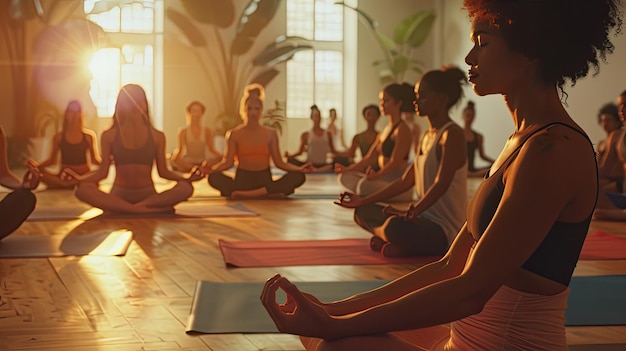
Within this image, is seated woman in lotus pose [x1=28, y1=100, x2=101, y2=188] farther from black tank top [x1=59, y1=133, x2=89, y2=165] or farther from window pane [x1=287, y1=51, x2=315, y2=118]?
window pane [x1=287, y1=51, x2=315, y2=118]

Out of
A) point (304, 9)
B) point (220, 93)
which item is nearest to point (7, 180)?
point (220, 93)

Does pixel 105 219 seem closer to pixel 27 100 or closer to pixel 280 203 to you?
pixel 280 203

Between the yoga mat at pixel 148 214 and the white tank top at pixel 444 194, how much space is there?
6.74ft

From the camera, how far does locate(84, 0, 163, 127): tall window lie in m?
13.2

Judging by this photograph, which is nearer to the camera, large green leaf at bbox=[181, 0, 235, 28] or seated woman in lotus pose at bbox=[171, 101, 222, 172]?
seated woman in lotus pose at bbox=[171, 101, 222, 172]

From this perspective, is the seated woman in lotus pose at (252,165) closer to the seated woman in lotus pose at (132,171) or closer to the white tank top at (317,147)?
the seated woman in lotus pose at (132,171)

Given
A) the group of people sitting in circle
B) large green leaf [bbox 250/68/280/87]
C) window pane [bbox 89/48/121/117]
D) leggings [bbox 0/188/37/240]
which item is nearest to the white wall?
large green leaf [bbox 250/68/280/87]

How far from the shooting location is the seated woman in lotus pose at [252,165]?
7.04 m

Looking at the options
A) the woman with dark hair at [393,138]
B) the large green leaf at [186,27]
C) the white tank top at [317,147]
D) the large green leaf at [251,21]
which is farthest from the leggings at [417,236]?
the large green leaf at [186,27]

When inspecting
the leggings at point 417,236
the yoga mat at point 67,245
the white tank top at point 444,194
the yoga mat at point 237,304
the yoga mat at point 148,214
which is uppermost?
the white tank top at point 444,194

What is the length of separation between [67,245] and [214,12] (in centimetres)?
826

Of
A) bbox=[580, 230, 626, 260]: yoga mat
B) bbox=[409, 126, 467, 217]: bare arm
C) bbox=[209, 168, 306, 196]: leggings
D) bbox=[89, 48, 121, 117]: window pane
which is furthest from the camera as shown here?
bbox=[89, 48, 121, 117]: window pane

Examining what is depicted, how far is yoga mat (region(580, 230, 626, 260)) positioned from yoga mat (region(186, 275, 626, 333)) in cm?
56

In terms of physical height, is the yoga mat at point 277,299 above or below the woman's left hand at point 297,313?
below
